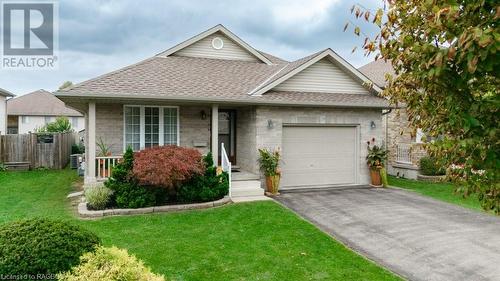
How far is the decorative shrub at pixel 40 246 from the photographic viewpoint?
12.8 feet

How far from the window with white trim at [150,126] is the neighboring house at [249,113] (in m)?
0.03

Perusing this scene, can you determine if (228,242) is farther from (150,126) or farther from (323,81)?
(323,81)

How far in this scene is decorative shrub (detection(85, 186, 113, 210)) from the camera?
8.94 meters

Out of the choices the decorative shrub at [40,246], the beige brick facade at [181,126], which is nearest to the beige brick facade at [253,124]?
the beige brick facade at [181,126]

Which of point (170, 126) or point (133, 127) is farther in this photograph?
point (170, 126)

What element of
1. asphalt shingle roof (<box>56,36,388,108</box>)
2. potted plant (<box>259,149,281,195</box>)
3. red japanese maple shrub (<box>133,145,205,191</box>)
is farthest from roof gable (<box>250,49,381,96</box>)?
red japanese maple shrub (<box>133,145,205,191</box>)

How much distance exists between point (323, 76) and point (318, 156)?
3044 millimetres

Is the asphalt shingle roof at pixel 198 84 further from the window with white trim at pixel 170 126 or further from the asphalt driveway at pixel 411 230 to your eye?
the asphalt driveway at pixel 411 230

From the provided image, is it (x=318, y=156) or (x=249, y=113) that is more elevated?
(x=249, y=113)

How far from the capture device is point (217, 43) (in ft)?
50.5

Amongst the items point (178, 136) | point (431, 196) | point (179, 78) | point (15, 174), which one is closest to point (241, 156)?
point (178, 136)

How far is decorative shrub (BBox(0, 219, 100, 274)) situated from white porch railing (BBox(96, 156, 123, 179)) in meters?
6.03

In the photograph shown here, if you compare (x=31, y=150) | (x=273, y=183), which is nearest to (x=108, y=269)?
(x=273, y=183)

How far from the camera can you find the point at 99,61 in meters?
27.2
